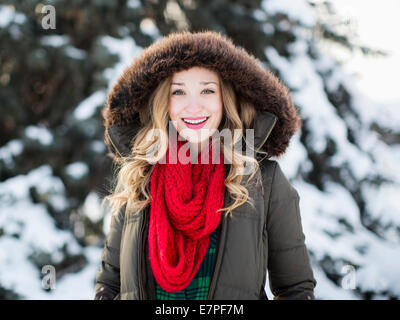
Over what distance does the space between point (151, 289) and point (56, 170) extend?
2596 mm

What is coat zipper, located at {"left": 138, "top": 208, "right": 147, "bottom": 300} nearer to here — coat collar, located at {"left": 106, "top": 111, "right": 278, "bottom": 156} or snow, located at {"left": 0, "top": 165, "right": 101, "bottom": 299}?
coat collar, located at {"left": 106, "top": 111, "right": 278, "bottom": 156}

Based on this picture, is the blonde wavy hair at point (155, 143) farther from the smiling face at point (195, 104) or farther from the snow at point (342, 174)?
the snow at point (342, 174)

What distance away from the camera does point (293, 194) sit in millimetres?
1807

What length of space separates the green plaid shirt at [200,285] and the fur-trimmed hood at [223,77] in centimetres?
55

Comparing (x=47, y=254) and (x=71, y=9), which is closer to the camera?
(x=47, y=254)

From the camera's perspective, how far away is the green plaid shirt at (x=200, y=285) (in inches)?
66.8

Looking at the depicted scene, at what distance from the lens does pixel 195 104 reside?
6.02 ft

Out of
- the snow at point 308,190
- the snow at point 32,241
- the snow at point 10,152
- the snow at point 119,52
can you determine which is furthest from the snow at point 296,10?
the snow at point 10,152

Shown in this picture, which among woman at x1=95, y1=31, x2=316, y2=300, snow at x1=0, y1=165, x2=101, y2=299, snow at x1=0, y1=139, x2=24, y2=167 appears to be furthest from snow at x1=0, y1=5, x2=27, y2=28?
woman at x1=95, y1=31, x2=316, y2=300

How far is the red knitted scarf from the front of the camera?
5.48 ft

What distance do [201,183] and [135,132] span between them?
20.1 inches
